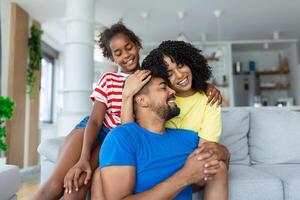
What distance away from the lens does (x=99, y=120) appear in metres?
1.24

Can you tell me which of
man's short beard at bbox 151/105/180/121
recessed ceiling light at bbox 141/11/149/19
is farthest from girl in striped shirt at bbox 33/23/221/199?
recessed ceiling light at bbox 141/11/149/19

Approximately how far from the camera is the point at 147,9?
4062 millimetres

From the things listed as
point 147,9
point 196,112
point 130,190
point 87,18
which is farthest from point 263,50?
point 130,190

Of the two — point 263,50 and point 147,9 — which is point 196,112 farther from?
point 263,50

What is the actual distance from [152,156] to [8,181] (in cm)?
81

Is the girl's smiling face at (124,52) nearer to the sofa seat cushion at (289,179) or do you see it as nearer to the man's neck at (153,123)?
the man's neck at (153,123)

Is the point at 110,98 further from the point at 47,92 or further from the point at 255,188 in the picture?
the point at 47,92

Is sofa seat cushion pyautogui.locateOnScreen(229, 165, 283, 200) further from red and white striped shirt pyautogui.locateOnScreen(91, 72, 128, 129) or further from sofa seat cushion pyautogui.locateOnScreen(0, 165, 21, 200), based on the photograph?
sofa seat cushion pyautogui.locateOnScreen(0, 165, 21, 200)

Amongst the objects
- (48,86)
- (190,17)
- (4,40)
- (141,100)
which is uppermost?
(190,17)

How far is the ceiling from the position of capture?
3.86 meters

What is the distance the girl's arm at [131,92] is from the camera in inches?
42.3

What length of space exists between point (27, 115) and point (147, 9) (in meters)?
2.38

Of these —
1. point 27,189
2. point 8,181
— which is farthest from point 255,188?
point 27,189

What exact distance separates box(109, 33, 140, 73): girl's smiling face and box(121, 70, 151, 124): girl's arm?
32 cm
